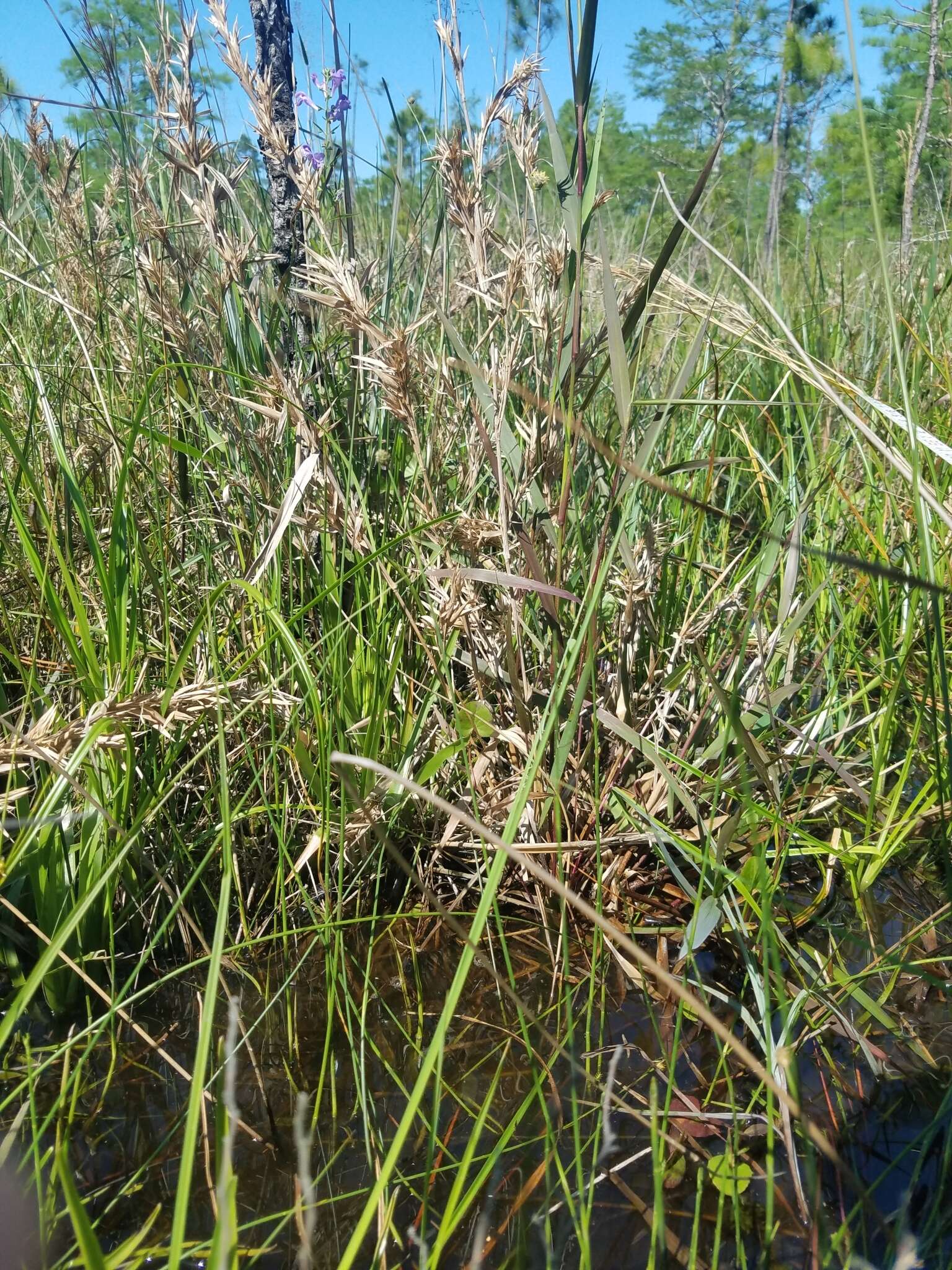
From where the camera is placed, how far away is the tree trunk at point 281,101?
151 centimetres

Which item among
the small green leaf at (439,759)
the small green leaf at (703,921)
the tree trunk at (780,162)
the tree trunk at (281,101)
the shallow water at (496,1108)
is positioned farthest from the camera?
the tree trunk at (780,162)

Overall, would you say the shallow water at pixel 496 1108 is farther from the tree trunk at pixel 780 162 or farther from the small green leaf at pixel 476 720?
the tree trunk at pixel 780 162

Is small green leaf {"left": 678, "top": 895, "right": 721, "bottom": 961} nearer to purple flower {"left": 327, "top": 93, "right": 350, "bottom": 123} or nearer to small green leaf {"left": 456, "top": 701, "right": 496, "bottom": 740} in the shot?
small green leaf {"left": 456, "top": 701, "right": 496, "bottom": 740}

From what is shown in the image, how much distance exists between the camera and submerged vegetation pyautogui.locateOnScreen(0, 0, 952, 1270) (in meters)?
0.81

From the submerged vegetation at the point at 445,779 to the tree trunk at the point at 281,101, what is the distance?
0.05 ft

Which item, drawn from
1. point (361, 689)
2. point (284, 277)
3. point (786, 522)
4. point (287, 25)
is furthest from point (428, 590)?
point (287, 25)

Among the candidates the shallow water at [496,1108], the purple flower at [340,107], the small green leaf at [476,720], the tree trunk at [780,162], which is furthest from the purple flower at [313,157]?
the tree trunk at [780,162]

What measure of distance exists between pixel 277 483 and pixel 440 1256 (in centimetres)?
103

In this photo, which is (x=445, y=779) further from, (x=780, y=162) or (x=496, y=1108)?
(x=780, y=162)

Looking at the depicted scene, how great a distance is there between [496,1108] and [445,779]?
463 millimetres

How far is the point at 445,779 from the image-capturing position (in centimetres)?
127

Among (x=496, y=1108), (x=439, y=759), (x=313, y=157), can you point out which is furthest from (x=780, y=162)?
(x=496, y=1108)

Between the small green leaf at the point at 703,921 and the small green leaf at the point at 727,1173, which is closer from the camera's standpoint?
the small green leaf at the point at 727,1173

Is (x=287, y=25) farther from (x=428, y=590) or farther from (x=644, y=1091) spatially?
(x=644, y=1091)
